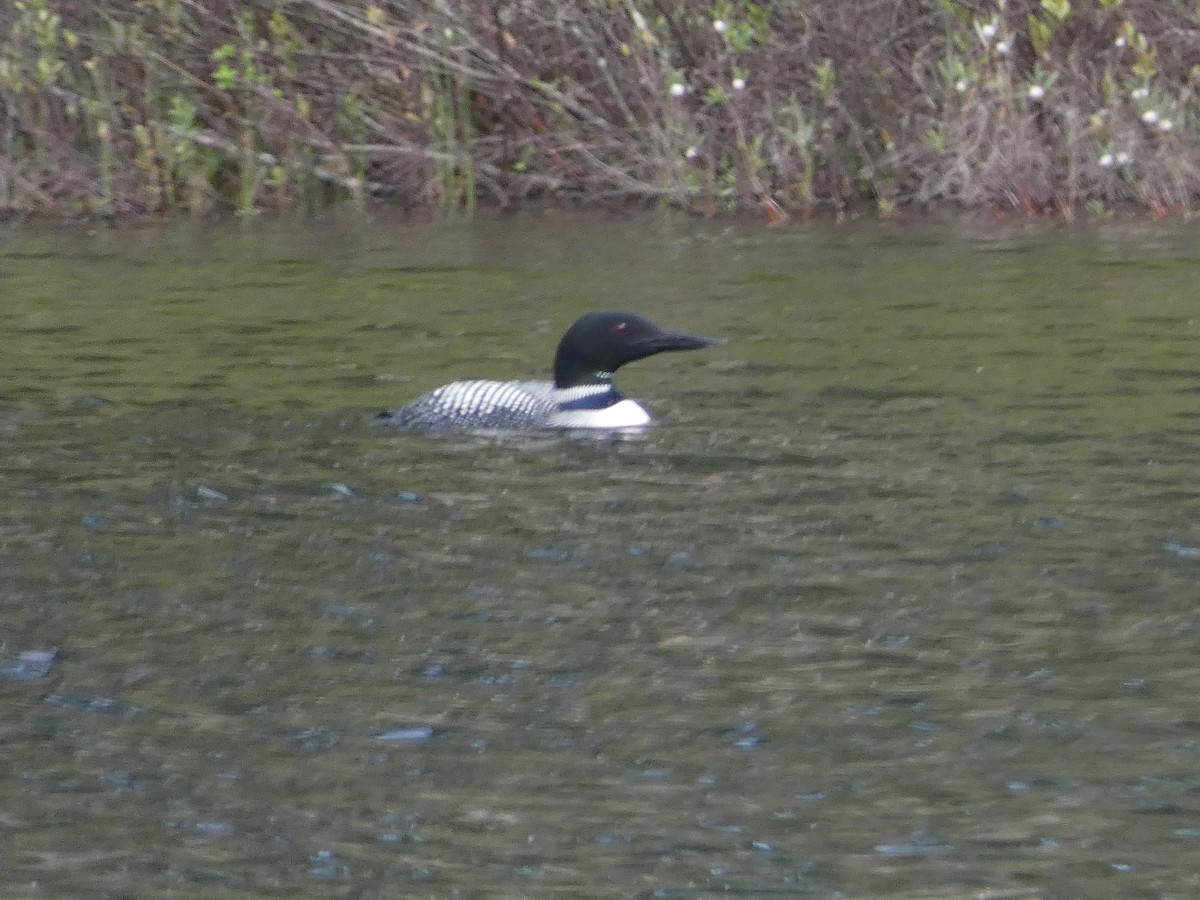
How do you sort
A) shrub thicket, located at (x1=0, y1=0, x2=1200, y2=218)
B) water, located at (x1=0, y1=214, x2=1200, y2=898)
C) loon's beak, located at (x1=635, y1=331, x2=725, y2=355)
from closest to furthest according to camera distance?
water, located at (x1=0, y1=214, x2=1200, y2=898), loon's beak, located at (x1=635, y1=331, x2=725, y2=355), shrub thicket, located at (x1=0, y1=0, x2=1200, y2=218)

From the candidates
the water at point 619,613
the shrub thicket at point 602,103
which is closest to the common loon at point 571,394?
the water at point 619,613

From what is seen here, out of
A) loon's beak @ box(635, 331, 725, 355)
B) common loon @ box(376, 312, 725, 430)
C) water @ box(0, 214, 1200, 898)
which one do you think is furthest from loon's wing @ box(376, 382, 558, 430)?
loon's beak @ box(635, 331, 725, 355)

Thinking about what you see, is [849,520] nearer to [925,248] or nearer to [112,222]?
[925,248]

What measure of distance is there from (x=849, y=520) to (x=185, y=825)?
3.35m

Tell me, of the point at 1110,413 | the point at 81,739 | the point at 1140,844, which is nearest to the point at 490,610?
the point at 81,739

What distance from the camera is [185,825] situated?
5301 millimetres

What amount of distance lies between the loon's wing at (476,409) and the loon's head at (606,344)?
164 mm

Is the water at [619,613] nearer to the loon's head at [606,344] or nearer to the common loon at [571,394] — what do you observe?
the common loon at [571,394]

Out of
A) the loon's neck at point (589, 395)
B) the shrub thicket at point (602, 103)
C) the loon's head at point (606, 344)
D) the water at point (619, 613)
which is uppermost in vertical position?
the shrub thicket at point (602, 103)

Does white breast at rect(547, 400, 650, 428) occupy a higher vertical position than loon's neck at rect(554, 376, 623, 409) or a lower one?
lower

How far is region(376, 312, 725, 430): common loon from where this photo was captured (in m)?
10.1

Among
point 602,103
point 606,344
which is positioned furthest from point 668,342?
point 602,103

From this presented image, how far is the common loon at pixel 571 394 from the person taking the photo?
10109mm

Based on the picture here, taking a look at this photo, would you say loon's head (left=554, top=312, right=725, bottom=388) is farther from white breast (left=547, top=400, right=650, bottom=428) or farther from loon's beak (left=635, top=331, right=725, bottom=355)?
white breast (left=547, top=400, right=650, bottom=428)
